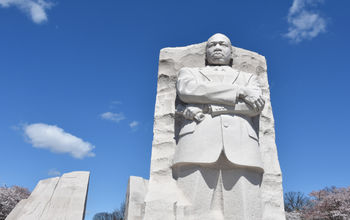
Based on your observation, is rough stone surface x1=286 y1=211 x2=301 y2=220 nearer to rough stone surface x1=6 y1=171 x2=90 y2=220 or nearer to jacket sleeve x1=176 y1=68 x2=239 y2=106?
rough stone surface x1=6 y1=171 x2=90 y2=220

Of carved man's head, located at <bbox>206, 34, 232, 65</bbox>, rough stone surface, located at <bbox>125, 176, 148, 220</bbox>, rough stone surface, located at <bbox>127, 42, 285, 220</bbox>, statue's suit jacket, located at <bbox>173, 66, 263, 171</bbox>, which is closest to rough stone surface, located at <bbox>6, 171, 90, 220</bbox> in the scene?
rough stone surface, located at <bbox>125, 176, 148, 220</bbox>

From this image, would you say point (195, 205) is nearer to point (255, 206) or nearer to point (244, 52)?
point (255, 206)

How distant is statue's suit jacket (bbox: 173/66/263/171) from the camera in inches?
154

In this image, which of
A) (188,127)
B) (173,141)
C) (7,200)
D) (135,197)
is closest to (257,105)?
(188,127)

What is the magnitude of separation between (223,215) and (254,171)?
691 millimetres

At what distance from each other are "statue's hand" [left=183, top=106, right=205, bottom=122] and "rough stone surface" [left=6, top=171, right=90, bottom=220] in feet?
6.75

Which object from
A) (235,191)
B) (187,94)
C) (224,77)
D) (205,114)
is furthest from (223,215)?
(224,77)

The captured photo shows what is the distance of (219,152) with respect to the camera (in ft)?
12.7

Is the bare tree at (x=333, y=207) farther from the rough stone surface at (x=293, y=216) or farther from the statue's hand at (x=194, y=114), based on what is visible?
the statue's hand at (x=194, y=114)

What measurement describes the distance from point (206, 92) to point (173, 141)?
1090 millimetres

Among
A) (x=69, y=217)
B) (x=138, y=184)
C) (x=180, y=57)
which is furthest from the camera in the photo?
(x=180, y=57)

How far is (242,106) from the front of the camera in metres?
4.23

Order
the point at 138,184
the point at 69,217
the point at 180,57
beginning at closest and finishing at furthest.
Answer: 1. the point at 69,217
2. the point at 138,184
3. the point at 180,57

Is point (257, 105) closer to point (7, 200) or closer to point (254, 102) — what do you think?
point (254, 102)
